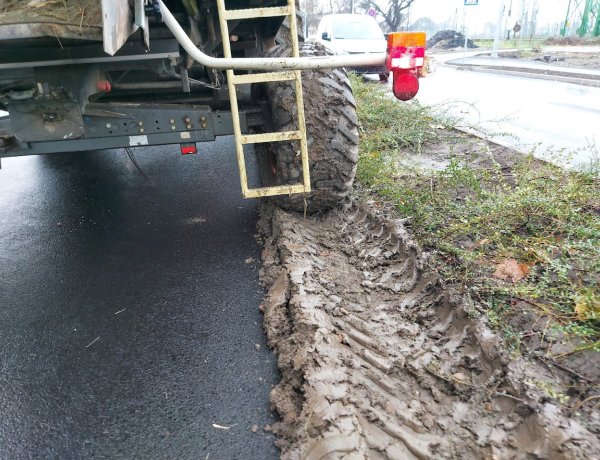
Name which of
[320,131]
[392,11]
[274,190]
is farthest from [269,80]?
[392,11]

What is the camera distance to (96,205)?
4707mm

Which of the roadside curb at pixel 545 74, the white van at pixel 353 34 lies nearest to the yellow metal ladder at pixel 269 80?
the white van at pixel 353 34

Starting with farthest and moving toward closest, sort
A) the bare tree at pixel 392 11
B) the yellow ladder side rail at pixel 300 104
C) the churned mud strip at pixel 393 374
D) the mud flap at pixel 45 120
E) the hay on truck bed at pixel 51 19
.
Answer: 1. the bare tree at pixel 392 11
2. the mud flap at pixel 45 120
3. the yellow ladder side rail at pixel 300 104
4. the hay on truck bed at pixel 51 19
5. the churned mud strip at pixel 393 374

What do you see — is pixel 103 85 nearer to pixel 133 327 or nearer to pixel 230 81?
pixel 230 81

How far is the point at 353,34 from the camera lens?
13141 mm

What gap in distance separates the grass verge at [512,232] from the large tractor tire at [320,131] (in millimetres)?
607

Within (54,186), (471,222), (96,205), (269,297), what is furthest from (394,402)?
(54,186)

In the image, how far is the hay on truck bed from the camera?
7.10 ft

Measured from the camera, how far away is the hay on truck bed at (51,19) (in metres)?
2.16

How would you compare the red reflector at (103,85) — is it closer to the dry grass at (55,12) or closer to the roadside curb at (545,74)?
the dry grass at (55,12)

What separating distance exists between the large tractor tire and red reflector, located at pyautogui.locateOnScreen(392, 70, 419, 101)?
778 millimetres

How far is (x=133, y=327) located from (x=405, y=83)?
6.94 feet

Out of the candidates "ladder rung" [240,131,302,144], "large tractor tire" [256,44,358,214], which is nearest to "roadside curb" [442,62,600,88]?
"large tractor tire" [256,44,358,214]

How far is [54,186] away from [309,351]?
453 cm
